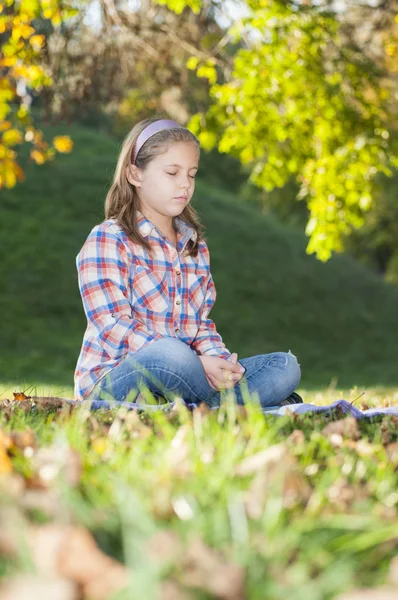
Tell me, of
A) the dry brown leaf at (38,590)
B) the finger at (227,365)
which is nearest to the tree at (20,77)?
the finger at (227,365)

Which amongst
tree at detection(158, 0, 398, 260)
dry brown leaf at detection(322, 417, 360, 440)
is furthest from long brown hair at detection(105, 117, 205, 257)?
tree at detection(158, 0, 398, 260)

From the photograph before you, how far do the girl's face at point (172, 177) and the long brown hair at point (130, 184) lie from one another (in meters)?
0.04

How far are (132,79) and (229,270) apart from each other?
16.0ft

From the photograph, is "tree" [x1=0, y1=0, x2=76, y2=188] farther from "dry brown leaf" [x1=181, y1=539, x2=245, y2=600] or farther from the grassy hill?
the grassy hill

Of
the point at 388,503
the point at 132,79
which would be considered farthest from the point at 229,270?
the point at 388,503

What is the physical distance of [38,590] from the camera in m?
1.09

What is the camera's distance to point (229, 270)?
1355cm

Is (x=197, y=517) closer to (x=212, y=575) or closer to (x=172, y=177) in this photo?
(x=212, y=575)

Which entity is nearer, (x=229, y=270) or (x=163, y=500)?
(x=163, y=500)

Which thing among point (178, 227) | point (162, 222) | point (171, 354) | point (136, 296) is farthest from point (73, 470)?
point (178, 227)

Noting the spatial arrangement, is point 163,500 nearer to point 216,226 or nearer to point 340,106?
point 340,106

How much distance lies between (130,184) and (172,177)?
0.88 ft

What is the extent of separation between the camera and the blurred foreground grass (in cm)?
121

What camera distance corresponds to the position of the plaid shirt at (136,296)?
3.53m
